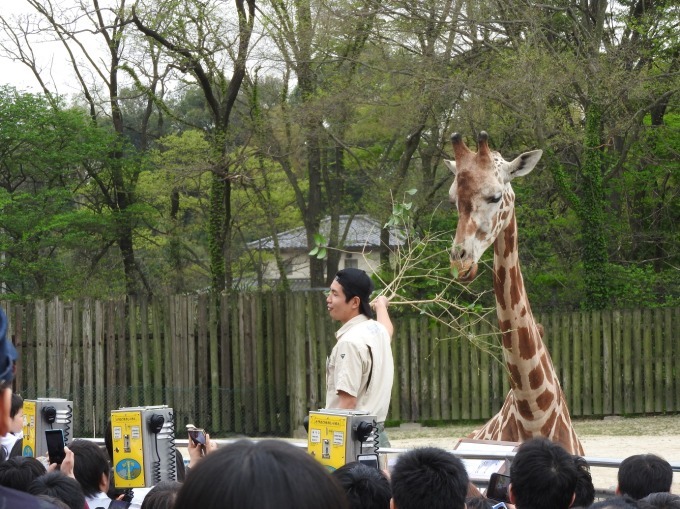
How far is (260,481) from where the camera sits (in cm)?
152

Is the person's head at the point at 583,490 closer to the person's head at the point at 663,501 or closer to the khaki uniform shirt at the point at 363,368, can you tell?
the person's head at the point at 663,501

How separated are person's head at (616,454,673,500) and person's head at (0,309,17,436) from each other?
9.45ft

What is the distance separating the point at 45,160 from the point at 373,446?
1542 cm

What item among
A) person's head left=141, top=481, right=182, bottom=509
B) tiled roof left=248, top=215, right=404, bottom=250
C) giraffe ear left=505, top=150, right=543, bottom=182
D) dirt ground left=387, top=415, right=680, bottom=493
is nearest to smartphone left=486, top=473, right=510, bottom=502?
person's head left=141, top=481, right=182, bottom=509

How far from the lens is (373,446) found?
3.72 metres

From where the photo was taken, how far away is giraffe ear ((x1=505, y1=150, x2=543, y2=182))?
6387 mm

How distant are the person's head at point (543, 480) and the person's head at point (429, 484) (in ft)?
1.43

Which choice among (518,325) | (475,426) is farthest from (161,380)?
(518,325)

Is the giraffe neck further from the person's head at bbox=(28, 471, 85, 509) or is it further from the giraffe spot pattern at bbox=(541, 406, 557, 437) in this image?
the person's head at bbox=(28, 471, 85, 509)

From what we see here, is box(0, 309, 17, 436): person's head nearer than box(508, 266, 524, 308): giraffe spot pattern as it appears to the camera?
Yes

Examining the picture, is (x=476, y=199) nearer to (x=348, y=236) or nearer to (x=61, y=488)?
(x=61, y=488)

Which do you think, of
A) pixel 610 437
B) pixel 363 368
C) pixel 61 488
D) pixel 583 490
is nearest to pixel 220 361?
pixel 610 437

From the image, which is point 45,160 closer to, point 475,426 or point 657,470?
point 475,426

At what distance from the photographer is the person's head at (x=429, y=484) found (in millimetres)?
2891
